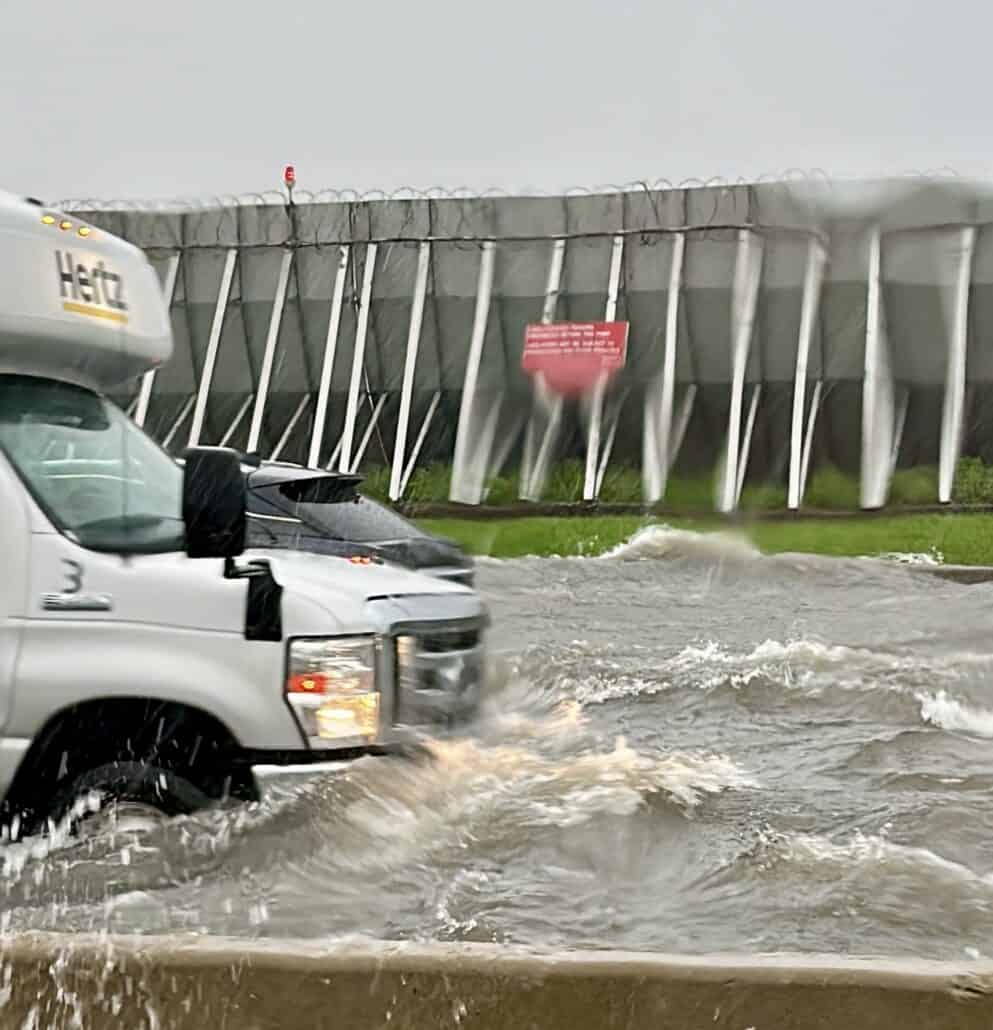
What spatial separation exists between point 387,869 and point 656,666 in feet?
20.4

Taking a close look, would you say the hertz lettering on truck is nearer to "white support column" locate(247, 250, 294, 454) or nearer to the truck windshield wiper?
the truck windshield wiper

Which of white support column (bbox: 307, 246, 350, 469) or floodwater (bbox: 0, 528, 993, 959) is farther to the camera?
white support column (bbox: 307, 246, 350, 469)

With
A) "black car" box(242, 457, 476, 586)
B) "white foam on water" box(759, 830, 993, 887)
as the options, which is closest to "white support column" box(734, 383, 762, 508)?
"black car" box(242, 457, 476, 586)

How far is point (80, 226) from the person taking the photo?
4984 millimetres

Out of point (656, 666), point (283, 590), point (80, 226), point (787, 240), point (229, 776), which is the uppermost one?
point (787, 240)

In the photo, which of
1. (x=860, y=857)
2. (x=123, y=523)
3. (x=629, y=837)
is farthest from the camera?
(x=629, y=837)

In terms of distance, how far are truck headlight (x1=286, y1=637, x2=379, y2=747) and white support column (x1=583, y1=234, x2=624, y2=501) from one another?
439 inches

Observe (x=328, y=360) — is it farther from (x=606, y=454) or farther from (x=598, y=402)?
(x=606, y=454)

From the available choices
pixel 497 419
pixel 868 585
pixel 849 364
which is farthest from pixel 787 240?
pixel 868 585

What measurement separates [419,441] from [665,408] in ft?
10.8

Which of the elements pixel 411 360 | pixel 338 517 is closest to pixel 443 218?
pixel 411 360

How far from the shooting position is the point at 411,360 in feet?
66.8

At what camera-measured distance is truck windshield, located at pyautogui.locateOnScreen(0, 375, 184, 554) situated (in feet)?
14.6

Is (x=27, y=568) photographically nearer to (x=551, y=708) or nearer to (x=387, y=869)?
(x=387, y=869)
